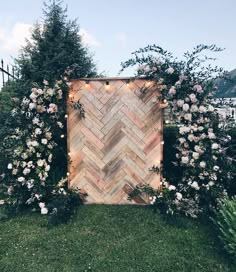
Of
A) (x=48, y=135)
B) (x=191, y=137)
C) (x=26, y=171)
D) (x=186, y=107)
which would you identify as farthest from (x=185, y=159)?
(x=26, y=171)

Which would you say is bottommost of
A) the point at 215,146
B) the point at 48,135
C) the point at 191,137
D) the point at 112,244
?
the point at 112,244

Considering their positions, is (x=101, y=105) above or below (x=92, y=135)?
above

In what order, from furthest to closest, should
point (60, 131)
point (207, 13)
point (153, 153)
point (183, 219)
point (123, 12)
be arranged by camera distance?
point (207, 13) < point (123, 12) < point (60, 131) < point (153, 153) < point (183, 219)

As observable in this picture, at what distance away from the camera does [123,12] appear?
7512mm

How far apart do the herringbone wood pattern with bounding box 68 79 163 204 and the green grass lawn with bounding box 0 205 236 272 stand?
693 millimetres

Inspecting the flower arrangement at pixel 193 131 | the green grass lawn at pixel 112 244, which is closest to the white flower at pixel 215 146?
the flower arrangement at pixel 193 131

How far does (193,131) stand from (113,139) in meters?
1.84

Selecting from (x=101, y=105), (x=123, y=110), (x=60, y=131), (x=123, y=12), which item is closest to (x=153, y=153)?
(x=123, y=110)

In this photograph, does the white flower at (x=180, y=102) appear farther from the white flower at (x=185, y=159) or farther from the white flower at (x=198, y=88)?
the white flower at (x=185, y=159)

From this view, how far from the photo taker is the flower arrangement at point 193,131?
614 centimetres

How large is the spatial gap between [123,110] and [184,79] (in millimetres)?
1542

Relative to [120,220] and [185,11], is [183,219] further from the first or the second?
[185,11]

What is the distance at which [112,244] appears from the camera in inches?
205

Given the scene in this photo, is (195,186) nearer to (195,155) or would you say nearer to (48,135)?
(195,155)
